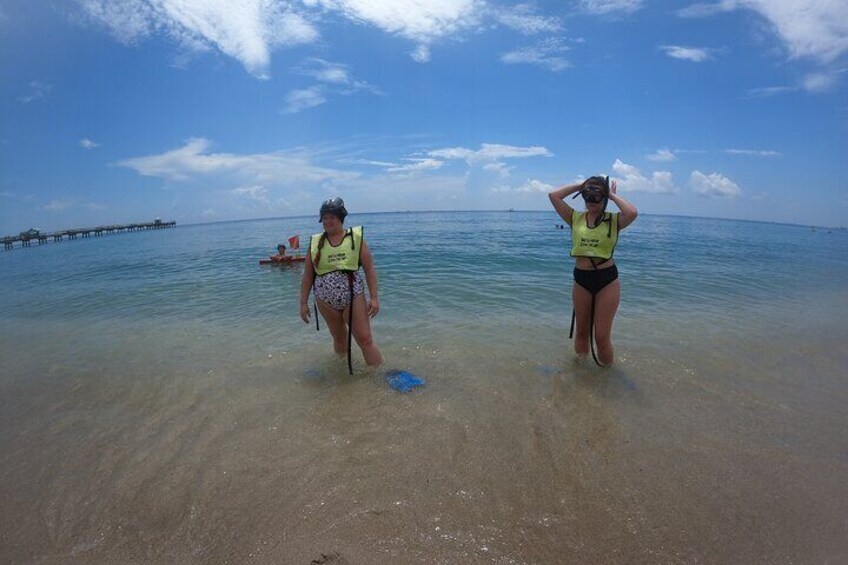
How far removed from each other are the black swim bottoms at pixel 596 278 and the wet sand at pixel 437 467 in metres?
1.31

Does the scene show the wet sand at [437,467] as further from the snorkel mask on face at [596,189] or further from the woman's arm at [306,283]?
the snorkel mask on face at [596,189]

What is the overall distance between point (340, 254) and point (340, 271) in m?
0.25

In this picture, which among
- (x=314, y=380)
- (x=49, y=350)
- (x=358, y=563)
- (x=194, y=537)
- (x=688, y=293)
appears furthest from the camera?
(x=688, y=293)

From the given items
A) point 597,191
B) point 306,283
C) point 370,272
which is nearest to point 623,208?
point 597,191

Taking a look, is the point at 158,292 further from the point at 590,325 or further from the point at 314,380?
the point at 590,325

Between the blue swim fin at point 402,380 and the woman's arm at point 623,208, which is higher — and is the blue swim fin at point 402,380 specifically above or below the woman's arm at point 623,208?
below

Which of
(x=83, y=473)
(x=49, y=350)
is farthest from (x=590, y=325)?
(x=49, y=350)

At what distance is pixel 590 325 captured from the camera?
6.35 meters

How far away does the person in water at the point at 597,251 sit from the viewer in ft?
19.1

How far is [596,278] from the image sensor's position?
19.8ft

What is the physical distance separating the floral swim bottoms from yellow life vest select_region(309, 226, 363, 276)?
3.6 inches

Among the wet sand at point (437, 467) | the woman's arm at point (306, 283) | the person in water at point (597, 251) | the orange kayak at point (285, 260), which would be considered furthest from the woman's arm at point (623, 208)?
the orange kayak at point (285, 260)

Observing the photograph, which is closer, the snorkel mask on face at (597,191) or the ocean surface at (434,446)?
the ocean surface at (434,446)

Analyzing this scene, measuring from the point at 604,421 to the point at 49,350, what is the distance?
1049 cm
